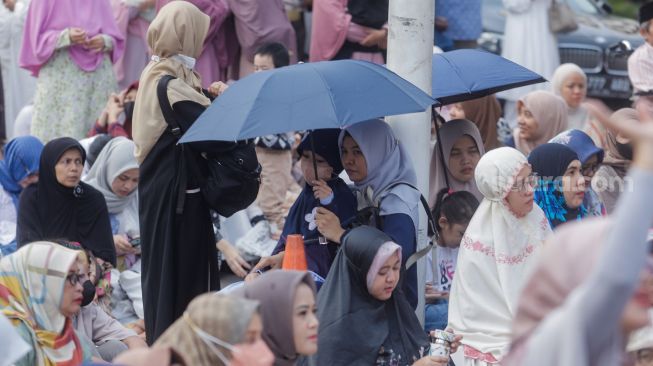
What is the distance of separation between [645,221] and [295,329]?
1636 millimetres

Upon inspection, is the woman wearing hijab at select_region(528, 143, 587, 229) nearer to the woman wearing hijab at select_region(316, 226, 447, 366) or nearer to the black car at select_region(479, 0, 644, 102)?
the woman wearing hijab at select_region(316, 226, 447, 366)

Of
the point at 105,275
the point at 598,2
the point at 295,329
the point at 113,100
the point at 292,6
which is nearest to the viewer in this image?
the point at 295,329

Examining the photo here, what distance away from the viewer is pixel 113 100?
9.33m

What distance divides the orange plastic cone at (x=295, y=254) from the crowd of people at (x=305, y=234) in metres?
0.01

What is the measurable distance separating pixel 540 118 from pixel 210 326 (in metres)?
5.50

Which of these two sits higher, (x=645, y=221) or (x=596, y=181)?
(x=645, y=221)

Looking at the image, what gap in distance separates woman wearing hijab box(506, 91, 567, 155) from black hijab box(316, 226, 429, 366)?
382cm

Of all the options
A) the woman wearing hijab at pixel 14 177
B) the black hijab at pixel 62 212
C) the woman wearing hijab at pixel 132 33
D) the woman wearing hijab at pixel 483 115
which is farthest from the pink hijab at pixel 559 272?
the woman wearing hijab at pixel 132 33

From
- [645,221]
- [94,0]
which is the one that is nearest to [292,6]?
[94,0]

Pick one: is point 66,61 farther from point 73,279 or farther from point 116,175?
point 73,279

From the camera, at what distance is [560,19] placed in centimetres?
1216

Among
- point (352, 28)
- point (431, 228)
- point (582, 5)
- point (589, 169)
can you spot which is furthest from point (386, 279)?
point (582, 5)

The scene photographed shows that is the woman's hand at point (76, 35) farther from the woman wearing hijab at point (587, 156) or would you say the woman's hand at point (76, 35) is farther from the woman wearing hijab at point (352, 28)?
the woman wearing hijab at point (587, 156)

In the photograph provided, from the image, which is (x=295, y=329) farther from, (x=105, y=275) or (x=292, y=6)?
(x=292, y=6)
